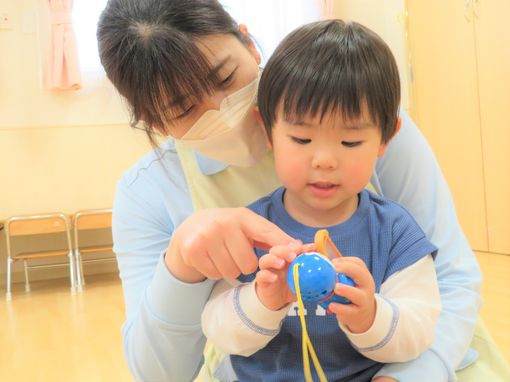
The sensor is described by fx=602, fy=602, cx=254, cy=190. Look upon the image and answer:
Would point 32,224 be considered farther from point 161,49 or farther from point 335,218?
point 335,218

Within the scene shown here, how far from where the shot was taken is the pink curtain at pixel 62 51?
5430 mm

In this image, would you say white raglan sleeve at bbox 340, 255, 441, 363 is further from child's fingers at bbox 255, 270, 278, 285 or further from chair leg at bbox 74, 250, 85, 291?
chair leg at bbox 74, 250, 85, 291

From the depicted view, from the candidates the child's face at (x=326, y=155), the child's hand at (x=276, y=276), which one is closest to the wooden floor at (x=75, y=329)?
the child's face at (x=326, y=155)

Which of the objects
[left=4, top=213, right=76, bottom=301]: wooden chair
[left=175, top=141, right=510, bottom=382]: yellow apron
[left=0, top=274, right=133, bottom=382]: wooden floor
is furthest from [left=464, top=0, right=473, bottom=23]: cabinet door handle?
[left=175, top=141, right=510, bottom=382]: yellow apron

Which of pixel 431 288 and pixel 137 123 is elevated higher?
pixel 137 123

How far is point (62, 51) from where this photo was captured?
5430mm

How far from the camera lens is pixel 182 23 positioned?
102 centimetres

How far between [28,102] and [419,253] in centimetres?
526

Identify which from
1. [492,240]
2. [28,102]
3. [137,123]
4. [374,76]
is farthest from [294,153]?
[28,102]

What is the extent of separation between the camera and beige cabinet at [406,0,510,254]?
462cm

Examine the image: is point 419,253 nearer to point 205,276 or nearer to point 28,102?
point 205,276

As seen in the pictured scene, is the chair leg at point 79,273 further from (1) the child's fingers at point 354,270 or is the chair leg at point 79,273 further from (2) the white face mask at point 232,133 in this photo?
(1) the child's fingers at point 354,270

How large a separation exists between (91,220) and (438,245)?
449 cm

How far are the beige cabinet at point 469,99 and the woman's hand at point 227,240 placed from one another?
4.25m
